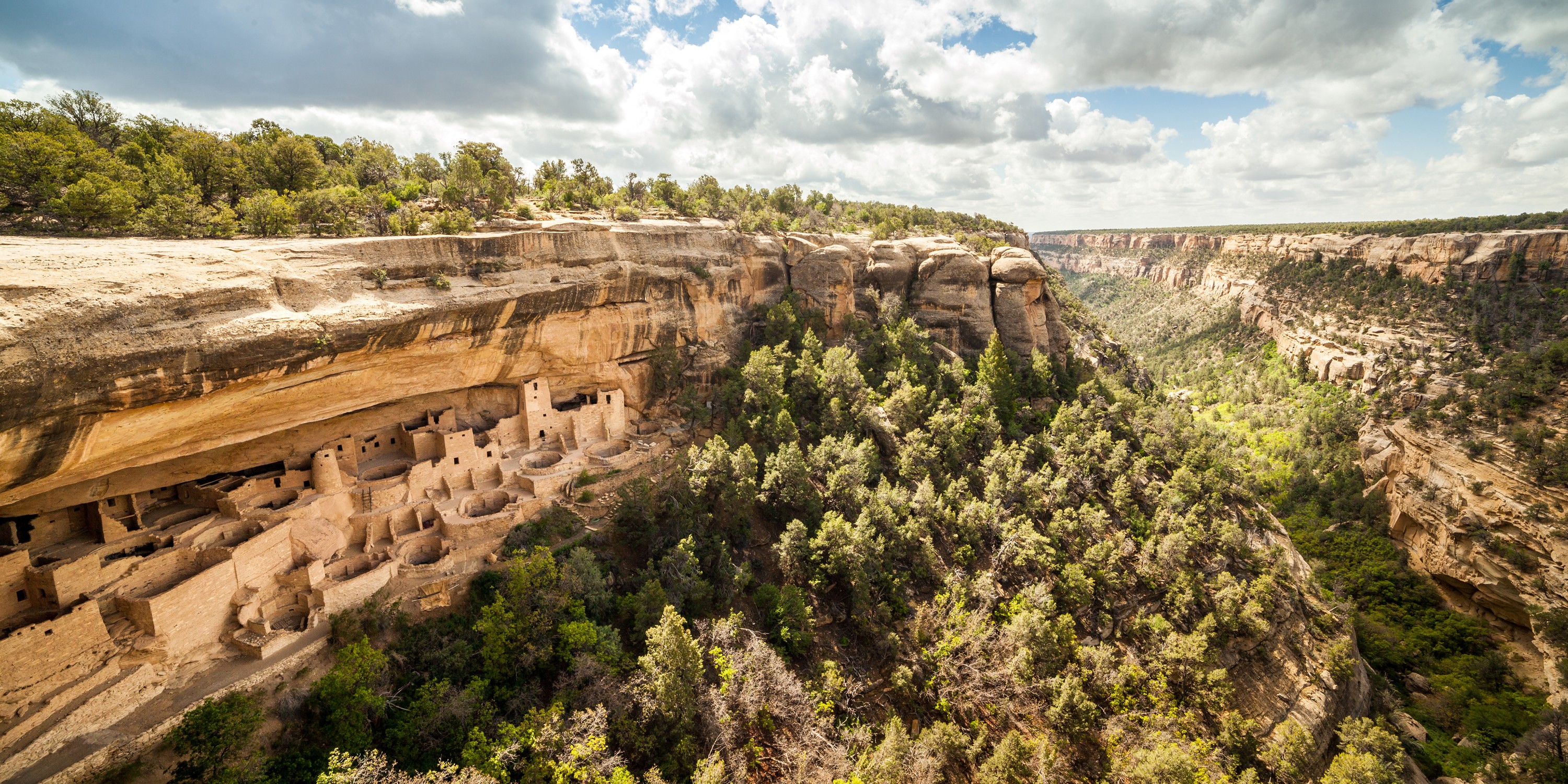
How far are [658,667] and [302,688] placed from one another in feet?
28.1

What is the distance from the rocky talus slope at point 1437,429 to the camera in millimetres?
25906

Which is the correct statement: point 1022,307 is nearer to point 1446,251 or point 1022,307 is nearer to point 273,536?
point 273,536

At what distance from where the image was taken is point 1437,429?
106 ft

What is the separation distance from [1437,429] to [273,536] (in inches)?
2127

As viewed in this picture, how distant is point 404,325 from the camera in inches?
650

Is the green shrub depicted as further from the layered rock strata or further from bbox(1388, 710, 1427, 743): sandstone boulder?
the layered rock strata

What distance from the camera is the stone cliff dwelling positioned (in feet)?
40.4

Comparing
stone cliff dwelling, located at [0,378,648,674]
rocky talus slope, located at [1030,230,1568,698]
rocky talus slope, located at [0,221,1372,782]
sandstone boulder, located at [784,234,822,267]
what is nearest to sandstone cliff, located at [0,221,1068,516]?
rocky talus slope, located at [0,221,1372,782]

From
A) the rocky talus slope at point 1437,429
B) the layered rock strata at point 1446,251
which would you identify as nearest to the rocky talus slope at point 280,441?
the rocky talus slope at point 1437,429

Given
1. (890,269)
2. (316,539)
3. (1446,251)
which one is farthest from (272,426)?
(1446,251)

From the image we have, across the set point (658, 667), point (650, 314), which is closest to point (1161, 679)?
point (658, 667)

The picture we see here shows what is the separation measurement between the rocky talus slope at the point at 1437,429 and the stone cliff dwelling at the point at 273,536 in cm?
4163

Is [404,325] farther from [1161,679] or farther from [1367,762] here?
[1367,762]

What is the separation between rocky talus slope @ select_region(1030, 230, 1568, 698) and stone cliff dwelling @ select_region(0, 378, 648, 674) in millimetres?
41632
